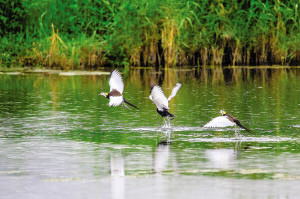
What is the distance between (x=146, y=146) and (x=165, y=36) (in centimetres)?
Answer: 2020

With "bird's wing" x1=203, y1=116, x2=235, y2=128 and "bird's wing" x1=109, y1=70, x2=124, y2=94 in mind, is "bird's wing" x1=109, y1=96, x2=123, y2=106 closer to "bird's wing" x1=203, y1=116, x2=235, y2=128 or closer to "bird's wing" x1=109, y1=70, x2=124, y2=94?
"bird's wing" x1=109, y1=70, x2=124, y2=94

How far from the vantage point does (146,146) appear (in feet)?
41.0

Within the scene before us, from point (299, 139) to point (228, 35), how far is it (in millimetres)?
20351

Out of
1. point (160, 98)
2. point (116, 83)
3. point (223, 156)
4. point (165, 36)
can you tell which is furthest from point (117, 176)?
point (165, 36)

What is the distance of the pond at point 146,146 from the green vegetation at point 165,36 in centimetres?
916

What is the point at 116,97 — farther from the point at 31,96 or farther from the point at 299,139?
the point at 31,96

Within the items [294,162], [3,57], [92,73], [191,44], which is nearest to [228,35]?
[191,44]

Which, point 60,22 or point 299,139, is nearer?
point 299,139

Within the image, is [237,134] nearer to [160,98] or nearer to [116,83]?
[160,98]

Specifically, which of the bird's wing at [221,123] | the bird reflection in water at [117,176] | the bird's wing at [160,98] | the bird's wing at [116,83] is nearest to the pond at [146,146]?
the bird reflection in water at [117,176]

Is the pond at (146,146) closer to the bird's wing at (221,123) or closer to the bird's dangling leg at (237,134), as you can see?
the bird's dangling leg at (237,134)

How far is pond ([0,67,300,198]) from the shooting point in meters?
9.33

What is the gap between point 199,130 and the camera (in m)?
14.4

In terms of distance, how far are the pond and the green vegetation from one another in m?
9.16
